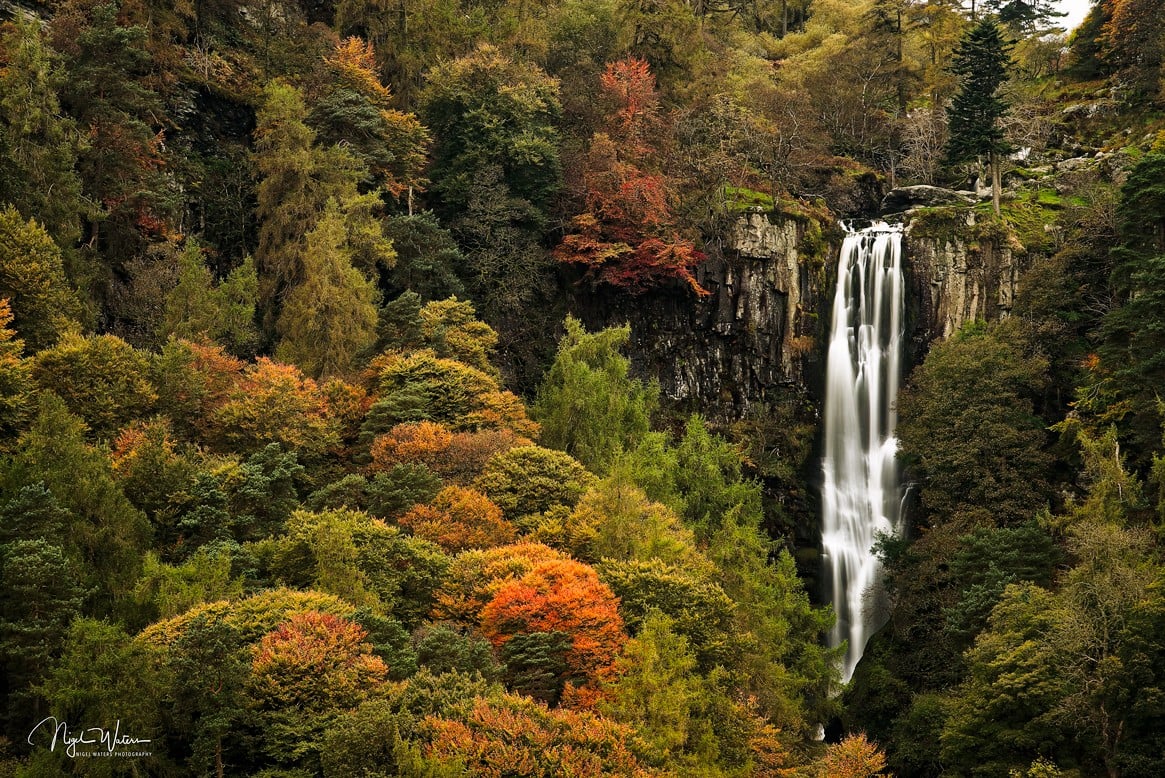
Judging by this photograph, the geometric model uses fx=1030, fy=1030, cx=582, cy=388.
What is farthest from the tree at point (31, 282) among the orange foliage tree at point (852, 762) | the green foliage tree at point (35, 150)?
the orange foliage tree at point (852, 762)

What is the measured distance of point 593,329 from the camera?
45281mm

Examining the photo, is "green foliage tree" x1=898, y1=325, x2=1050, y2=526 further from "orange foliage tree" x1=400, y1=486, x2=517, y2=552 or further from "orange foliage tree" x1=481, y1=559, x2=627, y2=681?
"orange foliage tree" x1=481, y1=559, x2=627, y2=681

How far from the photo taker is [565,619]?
2177 cm

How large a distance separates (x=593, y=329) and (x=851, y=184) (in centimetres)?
1723

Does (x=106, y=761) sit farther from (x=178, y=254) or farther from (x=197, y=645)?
(x=178, y=254)

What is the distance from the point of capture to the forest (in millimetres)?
18875

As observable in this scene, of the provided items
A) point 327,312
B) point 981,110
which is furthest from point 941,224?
point 327,312

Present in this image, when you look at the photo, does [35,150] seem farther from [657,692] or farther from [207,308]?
[657,692]

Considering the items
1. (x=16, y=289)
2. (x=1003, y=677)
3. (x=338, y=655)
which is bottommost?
(x=1003, y=677)

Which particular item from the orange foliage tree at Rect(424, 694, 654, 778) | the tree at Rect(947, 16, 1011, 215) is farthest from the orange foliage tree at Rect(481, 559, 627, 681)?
the tree at Rect(947, 16, 1011, 215)

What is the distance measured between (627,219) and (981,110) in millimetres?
17436

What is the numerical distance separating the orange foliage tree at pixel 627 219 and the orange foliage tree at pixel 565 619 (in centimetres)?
2292

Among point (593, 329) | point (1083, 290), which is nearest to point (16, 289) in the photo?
→ point (593, 329)

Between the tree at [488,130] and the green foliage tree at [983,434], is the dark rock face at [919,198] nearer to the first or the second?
the green foliage tree at [983,434]
